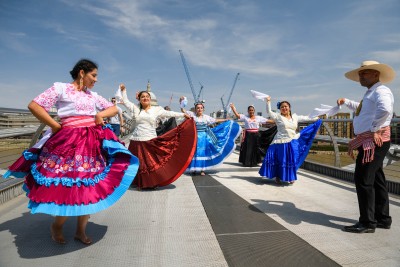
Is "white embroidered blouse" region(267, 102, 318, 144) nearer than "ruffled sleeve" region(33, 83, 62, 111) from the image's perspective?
No

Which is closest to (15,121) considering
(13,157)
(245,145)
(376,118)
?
(13,157)

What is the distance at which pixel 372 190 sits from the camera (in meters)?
3.16

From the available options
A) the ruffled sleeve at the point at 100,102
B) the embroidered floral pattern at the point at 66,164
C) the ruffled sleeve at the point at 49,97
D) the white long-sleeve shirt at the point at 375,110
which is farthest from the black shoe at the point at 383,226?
the ruffled sleeve at the point at 49,97

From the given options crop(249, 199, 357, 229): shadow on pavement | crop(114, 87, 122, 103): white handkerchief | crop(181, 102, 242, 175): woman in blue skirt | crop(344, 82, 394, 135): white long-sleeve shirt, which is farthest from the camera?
crop(181, 102, 242, 175): woman in blue skirt

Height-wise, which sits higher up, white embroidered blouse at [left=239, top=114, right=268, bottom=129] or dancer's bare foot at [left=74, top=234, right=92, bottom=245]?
white embroidered blouse at [left=239, top=114, right=268, bottom=129]

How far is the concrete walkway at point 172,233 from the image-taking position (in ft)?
8.14

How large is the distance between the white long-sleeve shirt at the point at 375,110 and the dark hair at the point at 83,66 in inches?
111

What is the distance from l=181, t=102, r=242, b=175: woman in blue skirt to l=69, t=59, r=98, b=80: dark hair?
3.95 meters

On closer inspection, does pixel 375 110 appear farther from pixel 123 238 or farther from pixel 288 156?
pixel 123 238

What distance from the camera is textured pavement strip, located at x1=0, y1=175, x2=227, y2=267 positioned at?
8.05 feet

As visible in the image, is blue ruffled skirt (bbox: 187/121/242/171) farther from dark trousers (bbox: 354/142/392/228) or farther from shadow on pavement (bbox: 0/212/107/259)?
dark trousers (bbox: 354/142/392/228)

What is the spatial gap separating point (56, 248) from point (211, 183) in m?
3.45

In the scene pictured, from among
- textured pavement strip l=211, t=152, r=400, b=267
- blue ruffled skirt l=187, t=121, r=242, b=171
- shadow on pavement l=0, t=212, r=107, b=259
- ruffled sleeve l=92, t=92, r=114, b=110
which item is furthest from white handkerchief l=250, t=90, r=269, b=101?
shadow on pavement l=0, t=212, r=107, b=259

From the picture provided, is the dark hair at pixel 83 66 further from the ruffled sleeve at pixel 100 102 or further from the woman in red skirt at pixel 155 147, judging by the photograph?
the woman in red skirt at pixel 155 147
